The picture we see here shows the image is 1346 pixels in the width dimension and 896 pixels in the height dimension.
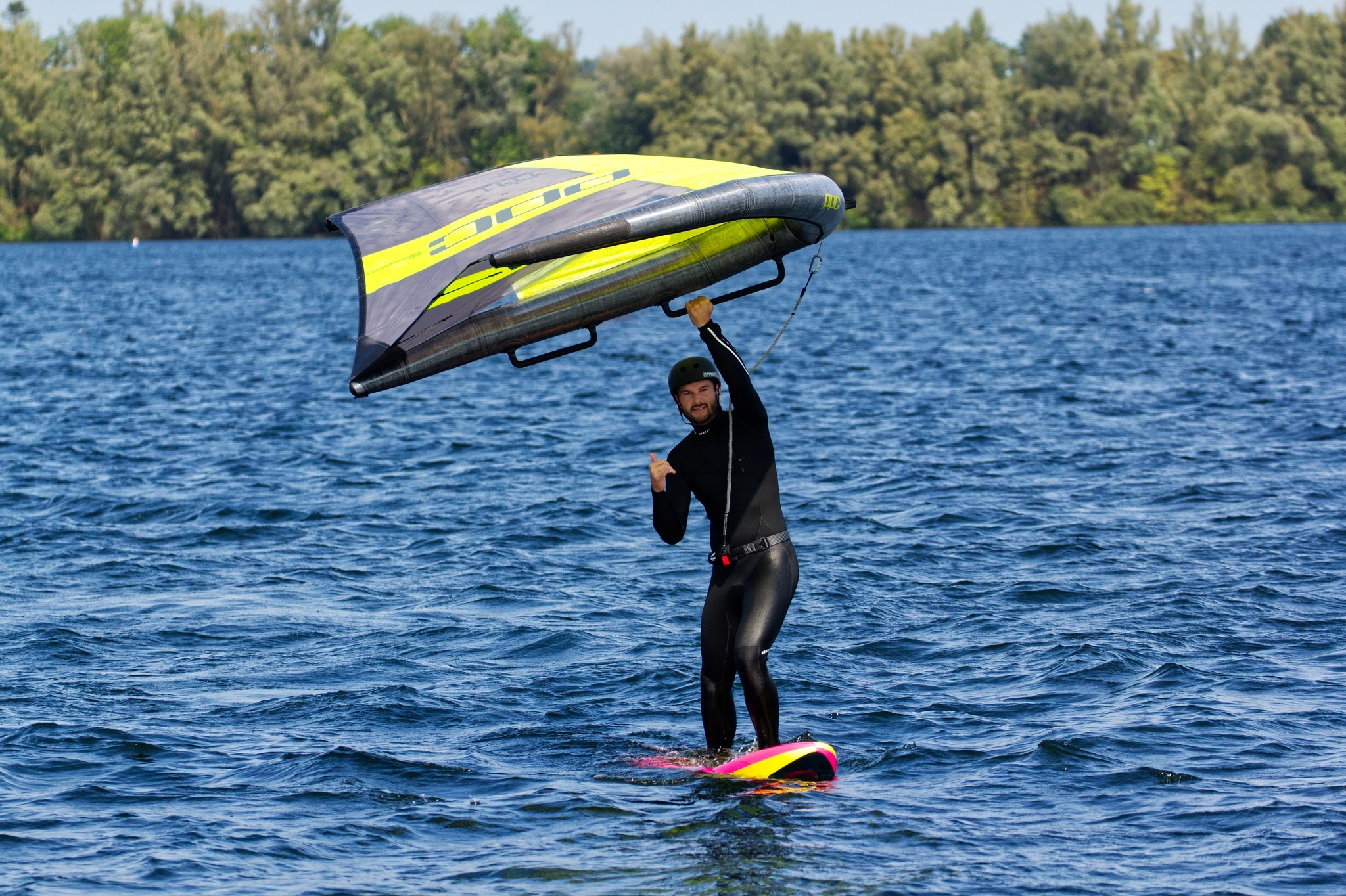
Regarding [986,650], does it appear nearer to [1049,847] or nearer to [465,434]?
[1049,847]

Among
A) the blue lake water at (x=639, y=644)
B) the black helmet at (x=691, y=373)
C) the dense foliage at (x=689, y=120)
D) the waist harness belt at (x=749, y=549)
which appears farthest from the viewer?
the dense foliage at (x=689, y=120)

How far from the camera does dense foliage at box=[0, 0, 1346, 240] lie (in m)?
107

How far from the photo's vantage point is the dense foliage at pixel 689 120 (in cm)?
10694

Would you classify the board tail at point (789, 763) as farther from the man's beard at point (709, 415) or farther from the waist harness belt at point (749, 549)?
the man's beard at point (709, 415)

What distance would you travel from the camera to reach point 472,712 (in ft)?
36.0

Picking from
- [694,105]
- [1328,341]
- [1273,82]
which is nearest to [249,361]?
[1328,341]

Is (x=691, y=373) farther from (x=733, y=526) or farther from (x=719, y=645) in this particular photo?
(x=719, y=645)

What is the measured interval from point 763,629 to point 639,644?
379 centimetres

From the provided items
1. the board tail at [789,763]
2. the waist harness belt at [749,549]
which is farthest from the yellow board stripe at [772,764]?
the waist harness belt at [749,549]

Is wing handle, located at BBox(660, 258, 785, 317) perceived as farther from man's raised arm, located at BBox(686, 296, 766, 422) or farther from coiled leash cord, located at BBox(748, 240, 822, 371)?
man's raised arm, located at BBox(686, 296, 766, 422)

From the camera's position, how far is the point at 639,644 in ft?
41.7

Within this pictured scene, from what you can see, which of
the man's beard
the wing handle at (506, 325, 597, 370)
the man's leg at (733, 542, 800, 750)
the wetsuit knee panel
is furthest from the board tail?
the wing handle at (506, 325, 597, 370)

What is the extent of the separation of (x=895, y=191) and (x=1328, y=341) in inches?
3221

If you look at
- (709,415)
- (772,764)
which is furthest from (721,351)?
(772,764)
